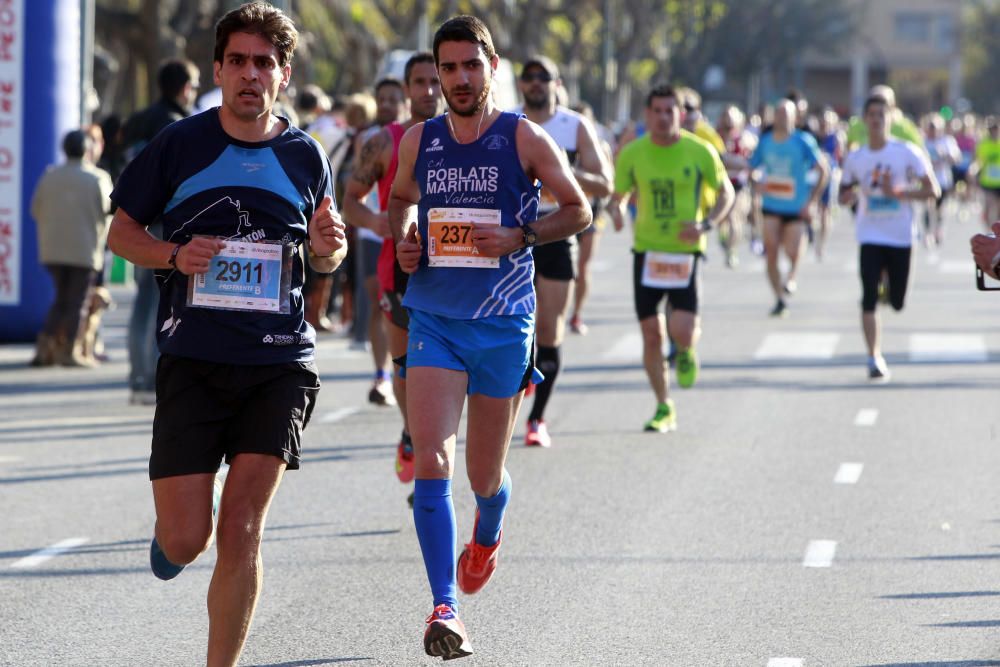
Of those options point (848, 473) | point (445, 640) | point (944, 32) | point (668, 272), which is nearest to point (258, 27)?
point (445, 640)

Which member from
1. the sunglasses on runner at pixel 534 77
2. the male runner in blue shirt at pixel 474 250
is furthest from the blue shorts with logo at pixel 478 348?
the sunglasses on runner at pixel 534 77

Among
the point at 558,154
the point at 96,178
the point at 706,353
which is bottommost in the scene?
the point at 706,353

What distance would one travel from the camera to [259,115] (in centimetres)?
514

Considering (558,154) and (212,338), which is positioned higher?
(558,154)

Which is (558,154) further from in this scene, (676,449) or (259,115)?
(676,449)

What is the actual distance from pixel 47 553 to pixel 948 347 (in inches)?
400

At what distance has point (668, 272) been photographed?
36.0 ft

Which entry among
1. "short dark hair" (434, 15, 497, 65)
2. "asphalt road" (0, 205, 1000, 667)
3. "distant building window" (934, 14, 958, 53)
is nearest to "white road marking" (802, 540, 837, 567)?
"asphalt road" (0, 205, 1000, 667)

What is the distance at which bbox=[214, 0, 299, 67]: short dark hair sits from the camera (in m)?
5.11

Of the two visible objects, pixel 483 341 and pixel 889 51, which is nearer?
pixel 483 341

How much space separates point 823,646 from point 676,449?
175 inches

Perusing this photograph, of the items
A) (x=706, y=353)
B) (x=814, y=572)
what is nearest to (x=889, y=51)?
(x=706, y=353)

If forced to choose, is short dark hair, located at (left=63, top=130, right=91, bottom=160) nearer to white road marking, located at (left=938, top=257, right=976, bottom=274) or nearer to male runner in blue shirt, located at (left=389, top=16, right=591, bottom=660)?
male runner in blue shirt, located at (left=389, top=16, right=591, bottom=660)

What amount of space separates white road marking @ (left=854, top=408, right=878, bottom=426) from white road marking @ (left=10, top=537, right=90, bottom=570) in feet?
17.4
